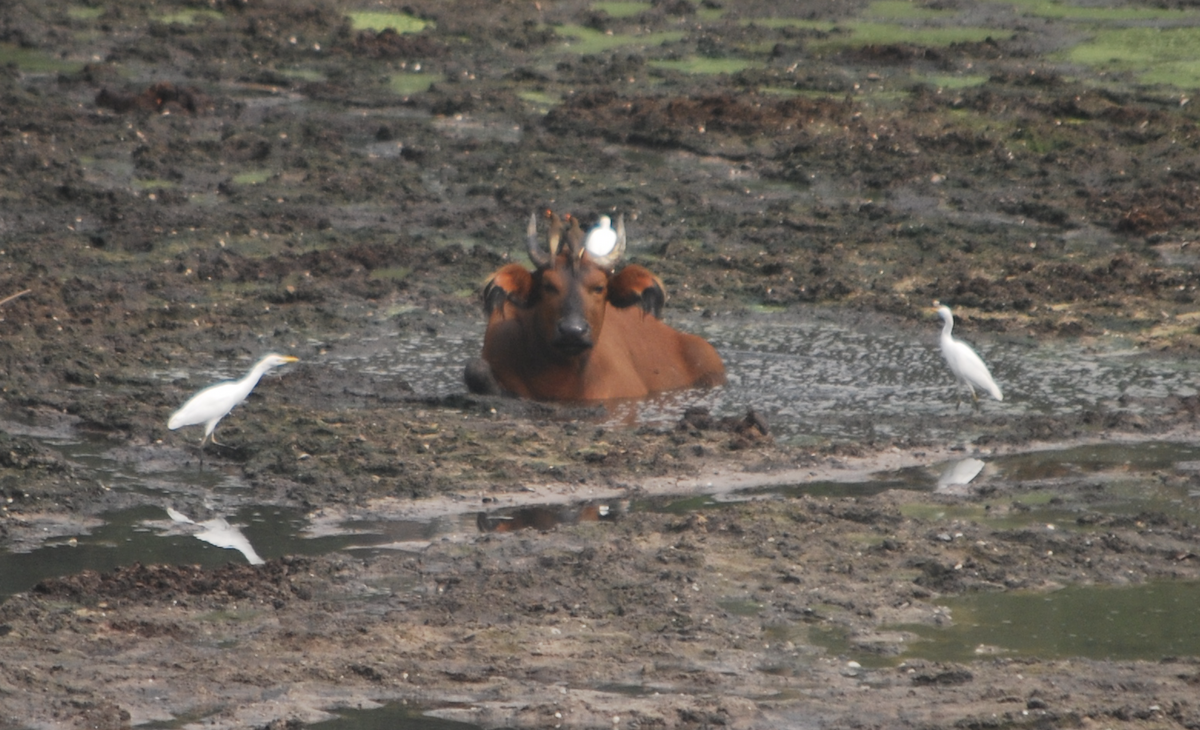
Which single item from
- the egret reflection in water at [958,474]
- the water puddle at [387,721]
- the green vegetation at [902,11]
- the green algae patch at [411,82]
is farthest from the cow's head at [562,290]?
the green vegetation at [902,11]

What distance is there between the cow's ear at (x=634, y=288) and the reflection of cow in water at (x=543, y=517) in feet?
9.24

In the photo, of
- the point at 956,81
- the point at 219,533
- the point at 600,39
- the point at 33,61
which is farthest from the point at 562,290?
the point at 600,39

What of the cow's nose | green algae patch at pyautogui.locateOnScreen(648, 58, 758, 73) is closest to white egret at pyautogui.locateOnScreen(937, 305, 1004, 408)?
the cow's nose

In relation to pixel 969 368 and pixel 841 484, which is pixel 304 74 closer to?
pixel 969 368

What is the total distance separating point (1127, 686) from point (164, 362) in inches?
258

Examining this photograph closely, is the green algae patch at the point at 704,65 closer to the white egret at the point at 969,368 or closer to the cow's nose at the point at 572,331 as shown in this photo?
the cow's nose at the point at 572,331

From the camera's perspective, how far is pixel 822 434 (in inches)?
398

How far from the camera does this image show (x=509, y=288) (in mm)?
11023

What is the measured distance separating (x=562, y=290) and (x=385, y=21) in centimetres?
1174

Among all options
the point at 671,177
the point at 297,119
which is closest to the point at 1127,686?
the point at 671,177

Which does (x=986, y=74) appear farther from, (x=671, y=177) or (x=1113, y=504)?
(x=1113, y=504)

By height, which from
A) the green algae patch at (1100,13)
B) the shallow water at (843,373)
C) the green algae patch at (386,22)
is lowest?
the shallow water at (843,373)

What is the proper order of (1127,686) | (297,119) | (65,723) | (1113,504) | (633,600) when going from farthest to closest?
(297,119), (1113,504), (633,600), (1127,686), (65,723)

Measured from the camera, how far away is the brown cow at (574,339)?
1090 centimetres
